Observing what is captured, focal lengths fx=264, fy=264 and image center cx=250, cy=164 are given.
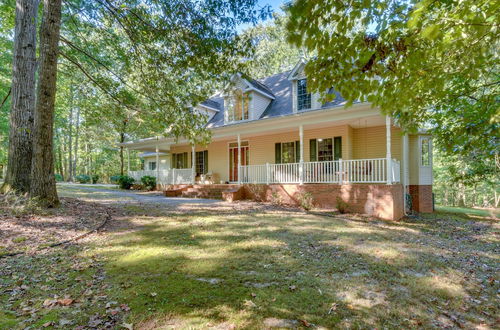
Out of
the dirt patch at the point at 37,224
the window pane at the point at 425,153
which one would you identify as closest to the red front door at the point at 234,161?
the dirt patch at the point at 37,224

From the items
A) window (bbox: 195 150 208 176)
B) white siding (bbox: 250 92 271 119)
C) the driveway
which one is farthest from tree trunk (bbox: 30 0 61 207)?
window (bbox: 195 150 208 176)

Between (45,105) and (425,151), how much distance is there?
15.2 meters

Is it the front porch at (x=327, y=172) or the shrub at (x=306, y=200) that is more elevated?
the front porch at (x=327, y=172)

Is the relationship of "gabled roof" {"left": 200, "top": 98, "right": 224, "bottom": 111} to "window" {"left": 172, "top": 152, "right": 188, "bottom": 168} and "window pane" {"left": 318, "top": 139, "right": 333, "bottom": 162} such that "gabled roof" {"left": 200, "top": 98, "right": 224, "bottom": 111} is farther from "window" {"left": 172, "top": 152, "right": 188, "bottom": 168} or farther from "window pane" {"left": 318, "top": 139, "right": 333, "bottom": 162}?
"window pane" {"left": 318, "top": 139, "right": 333, "bottom": 162}

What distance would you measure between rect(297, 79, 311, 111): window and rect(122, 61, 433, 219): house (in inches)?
0.5

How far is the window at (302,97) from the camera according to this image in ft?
41.7

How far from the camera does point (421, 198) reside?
A: 12367 millimetres

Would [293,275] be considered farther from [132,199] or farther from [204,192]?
[204,192]

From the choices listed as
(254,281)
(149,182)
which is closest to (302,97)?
(254,281)

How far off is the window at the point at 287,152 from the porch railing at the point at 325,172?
139cm

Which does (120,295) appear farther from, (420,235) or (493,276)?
(420,235)

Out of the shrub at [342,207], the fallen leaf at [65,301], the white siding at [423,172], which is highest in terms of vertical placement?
the white siding at [423,172]

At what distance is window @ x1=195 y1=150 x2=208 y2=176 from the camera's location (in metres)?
17.4

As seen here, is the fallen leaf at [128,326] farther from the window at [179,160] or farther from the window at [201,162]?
the window at [179,160]
